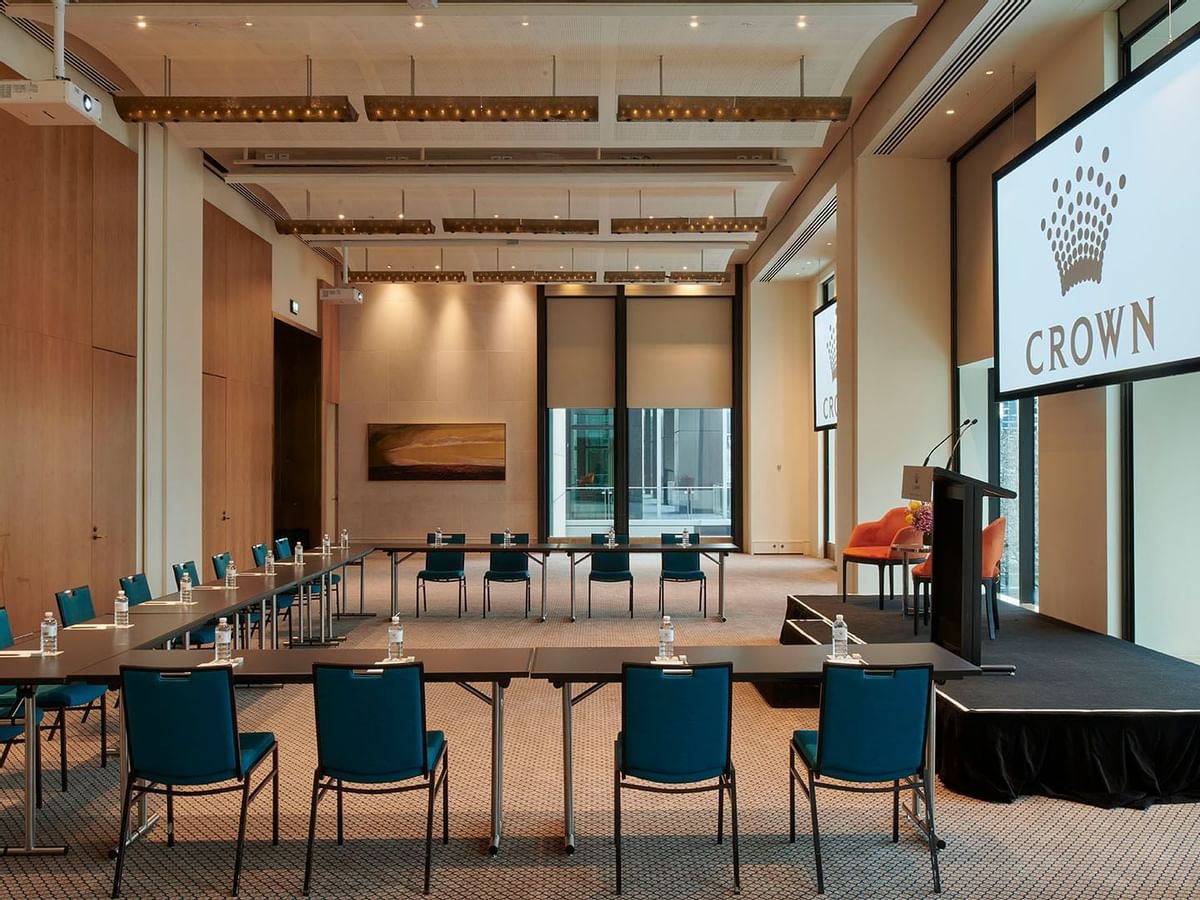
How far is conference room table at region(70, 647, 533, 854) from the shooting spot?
362 cm

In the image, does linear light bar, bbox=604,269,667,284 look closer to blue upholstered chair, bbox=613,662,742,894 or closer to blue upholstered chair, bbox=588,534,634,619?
blue upholstered chair, bbox=588,534,634,619

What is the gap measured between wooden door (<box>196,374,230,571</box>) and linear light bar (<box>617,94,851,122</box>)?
6021 mm

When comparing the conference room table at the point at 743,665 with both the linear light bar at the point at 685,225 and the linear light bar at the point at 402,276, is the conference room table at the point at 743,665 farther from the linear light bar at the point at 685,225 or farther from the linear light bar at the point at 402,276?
the linear light bar at the point at 402,276

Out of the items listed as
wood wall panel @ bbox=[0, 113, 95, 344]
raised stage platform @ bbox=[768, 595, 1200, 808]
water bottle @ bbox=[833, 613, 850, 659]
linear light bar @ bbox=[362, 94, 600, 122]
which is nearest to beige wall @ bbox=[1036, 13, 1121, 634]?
raised stage platform @ bbox=[768, 595, 1200, 808]

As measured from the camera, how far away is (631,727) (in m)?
3.37

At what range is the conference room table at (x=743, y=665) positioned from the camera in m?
3.64

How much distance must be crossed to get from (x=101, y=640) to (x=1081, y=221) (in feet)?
21.7

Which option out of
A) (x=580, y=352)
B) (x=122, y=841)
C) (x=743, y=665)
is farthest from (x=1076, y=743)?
(x=580, y=352)

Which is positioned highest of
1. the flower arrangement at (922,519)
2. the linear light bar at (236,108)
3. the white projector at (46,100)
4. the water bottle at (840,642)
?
the linear light bar at (236,108)

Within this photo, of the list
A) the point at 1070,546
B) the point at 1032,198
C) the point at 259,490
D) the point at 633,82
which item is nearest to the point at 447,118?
the point at 633,82

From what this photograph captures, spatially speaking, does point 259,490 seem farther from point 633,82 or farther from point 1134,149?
point 1134,149

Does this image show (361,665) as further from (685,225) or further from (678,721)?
(685,225)

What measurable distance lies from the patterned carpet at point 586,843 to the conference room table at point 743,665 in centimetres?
23

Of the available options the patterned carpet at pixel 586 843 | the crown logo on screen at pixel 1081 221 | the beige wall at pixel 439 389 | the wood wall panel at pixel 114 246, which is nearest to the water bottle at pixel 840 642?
the patterned carpet at pixel 586 843
